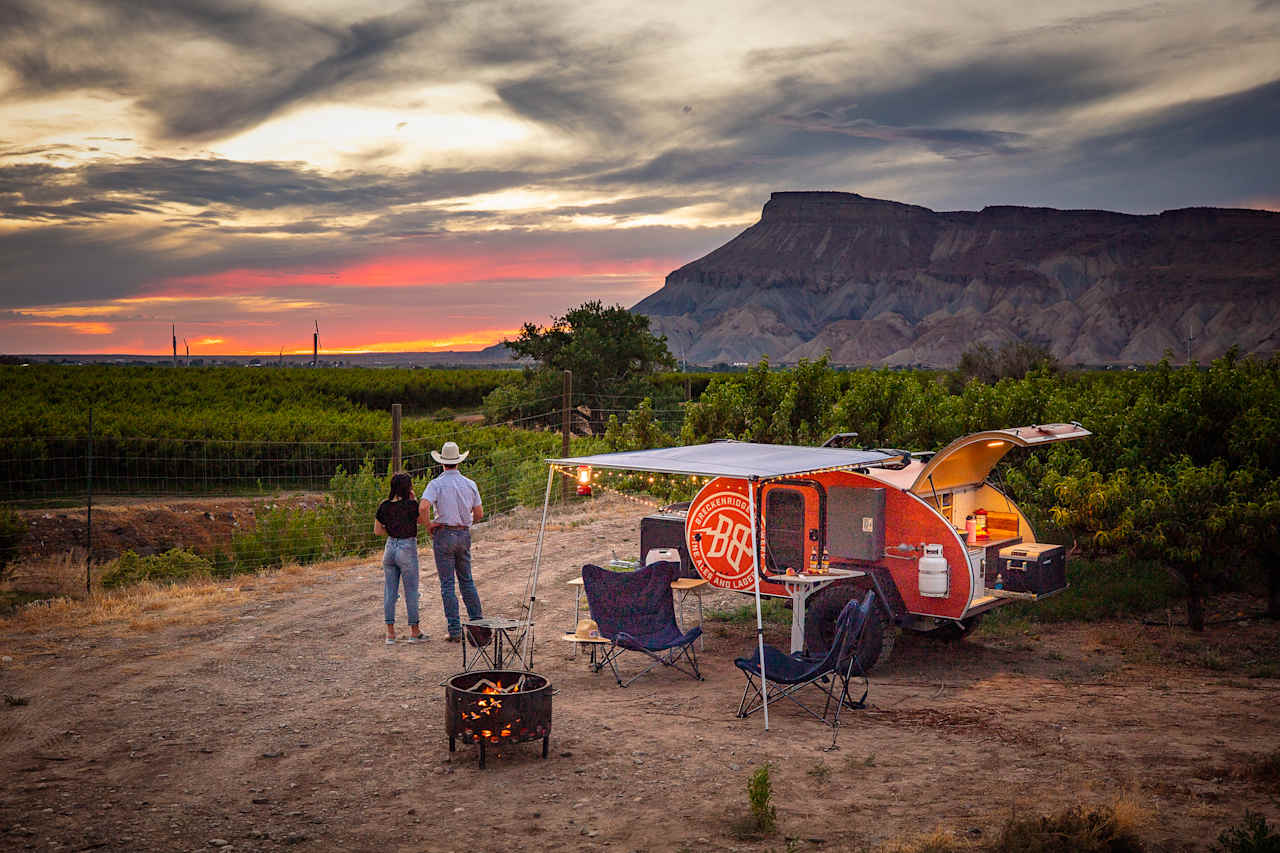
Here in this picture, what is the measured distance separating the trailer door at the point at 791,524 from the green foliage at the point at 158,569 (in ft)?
27.5

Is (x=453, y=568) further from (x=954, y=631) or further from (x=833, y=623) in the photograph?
(x=954, y=631)

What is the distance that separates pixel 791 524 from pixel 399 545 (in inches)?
150

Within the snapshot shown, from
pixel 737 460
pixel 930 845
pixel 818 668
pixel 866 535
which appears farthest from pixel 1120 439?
pixel 930 845

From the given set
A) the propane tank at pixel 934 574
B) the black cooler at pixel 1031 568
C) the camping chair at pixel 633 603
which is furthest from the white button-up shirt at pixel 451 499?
the black cooler at pixel 1031 568

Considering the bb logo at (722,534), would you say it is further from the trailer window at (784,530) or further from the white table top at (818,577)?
the white table top at (818,577)

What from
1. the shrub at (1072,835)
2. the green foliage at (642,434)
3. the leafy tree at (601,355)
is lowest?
the shrub at (1072,835)

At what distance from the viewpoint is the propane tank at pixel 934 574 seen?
8.91 metres

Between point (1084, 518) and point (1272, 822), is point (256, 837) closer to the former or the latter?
point (1272, 822)

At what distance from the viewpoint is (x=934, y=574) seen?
8.93 m

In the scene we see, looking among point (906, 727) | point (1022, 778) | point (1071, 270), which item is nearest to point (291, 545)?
point (906, 727)

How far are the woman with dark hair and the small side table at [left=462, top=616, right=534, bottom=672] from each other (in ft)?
2.56

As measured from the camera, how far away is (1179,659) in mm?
9727

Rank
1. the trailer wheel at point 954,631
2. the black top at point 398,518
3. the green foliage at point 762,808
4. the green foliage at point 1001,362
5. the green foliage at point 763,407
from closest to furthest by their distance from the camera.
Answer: the green foliage at point 762,808 → the black top at point 398,518 → the trailer wheel at point 954,631 → the green foliage at point 763,407 → the green foliage at point 1001,362

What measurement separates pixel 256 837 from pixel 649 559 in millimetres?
5541
